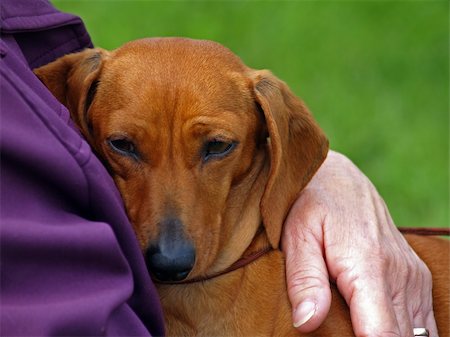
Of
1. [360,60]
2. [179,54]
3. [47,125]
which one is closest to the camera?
[47,125]

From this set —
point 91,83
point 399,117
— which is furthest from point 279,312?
point 399,117

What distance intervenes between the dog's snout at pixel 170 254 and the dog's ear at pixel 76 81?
55 centimetres

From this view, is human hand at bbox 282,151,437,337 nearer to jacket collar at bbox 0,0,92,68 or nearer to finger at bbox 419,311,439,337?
finger at bbox 419,311,439,337

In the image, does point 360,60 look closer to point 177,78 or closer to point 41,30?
point 177,78

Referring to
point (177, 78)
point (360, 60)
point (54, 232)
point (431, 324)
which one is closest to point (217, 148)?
point (177, 78)

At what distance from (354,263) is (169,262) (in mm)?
654

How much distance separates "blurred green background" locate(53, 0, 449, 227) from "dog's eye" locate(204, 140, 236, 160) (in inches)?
122

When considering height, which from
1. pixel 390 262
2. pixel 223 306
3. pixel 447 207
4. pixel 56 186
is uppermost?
pixel 56 186

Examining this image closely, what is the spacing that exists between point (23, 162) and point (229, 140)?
3.69ft

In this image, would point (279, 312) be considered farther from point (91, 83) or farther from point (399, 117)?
point (399, 117)

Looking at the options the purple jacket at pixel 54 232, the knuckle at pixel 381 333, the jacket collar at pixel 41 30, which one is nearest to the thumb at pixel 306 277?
the knuckle at pixel 381 333

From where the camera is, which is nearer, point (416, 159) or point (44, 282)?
point (44, 282)

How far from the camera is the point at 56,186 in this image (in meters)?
2.15

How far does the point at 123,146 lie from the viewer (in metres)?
3.05
